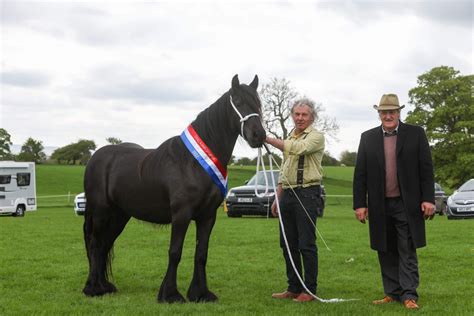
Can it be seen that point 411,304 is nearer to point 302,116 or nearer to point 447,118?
point 302,116

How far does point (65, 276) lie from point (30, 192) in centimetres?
2366

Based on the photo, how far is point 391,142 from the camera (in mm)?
6277

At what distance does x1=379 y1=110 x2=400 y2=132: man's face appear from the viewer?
6.21 metres

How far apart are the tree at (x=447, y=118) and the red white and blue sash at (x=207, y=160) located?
4168cm

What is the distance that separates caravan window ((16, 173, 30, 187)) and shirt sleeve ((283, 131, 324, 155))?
85.6 feet

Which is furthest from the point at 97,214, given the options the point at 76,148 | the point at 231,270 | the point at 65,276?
the point at 76,148

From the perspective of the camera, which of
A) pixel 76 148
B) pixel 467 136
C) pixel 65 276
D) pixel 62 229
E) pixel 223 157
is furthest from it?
pixel 76 148

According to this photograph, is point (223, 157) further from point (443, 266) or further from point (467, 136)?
point (467, 136)

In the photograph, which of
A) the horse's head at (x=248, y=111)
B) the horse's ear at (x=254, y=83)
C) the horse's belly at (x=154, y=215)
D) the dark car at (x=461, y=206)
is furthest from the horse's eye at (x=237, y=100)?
the dark car at (x=461, y=206)

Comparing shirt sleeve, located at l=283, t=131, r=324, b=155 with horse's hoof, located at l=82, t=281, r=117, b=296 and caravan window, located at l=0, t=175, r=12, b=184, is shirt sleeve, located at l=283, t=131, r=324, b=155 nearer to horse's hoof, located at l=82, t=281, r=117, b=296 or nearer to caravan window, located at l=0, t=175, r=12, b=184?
horse's hoof, located at l=82, t=281, r=117, b=296

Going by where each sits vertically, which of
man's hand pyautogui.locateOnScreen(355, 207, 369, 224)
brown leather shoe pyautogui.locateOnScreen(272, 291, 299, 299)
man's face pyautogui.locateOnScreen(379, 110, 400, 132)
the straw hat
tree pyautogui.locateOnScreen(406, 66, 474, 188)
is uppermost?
tree pyautogui.locateOnScreen(406, 66, 474, 188)

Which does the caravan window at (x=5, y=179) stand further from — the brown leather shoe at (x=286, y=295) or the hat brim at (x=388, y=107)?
the hat brim at (x=388, y=107)

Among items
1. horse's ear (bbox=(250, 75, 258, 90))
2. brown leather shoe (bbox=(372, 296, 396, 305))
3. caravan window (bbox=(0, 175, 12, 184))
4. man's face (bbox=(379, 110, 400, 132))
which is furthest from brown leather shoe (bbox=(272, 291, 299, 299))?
caravan window (bbox=(0, 175, 12, 184))

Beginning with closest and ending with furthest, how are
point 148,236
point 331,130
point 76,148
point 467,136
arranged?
point 148,236 → point 467,136 → point 331,130 → point 76,148
